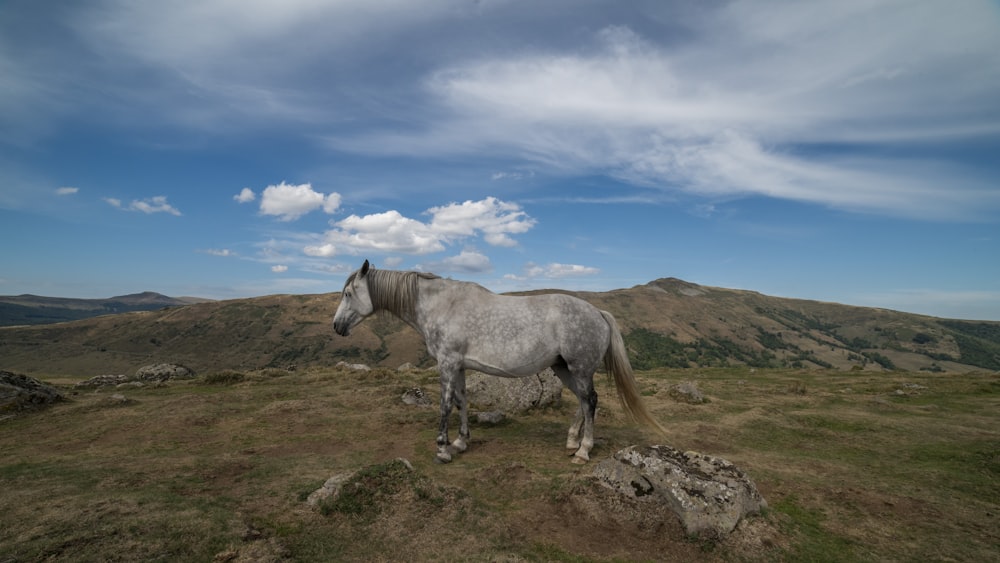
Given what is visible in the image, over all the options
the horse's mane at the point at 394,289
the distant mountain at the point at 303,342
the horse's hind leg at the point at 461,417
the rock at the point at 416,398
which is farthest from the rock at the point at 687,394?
the distant mountain at the point at 303,342

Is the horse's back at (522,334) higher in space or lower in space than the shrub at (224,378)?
higher

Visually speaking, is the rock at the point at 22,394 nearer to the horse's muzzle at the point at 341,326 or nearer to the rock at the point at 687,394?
the horse's muzzle at the point at 341,326

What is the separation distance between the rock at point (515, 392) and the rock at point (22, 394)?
1454 centimetres

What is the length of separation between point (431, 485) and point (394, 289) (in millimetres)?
5301

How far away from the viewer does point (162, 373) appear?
82.0ft

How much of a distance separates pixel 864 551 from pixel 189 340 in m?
134

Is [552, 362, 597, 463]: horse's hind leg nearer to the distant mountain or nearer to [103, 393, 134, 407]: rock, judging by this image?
[103, 393, 134, 407]: rock

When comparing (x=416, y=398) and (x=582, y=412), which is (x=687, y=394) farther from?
(x=416, y=398)

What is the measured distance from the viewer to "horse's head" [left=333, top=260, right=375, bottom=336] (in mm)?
11258

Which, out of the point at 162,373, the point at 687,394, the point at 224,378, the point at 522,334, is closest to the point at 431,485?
the point at 522,334

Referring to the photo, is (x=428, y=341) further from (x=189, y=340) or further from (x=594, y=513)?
(x=189, y=340)

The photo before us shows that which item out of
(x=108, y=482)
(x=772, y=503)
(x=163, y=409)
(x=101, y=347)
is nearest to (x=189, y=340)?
(x=101, y=347)

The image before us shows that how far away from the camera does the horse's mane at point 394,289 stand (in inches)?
441

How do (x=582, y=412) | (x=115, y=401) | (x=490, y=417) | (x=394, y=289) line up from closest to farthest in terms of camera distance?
(x=582, y=412), (x=394, y=289), (x=490, y=417), (x=115, y=401)
